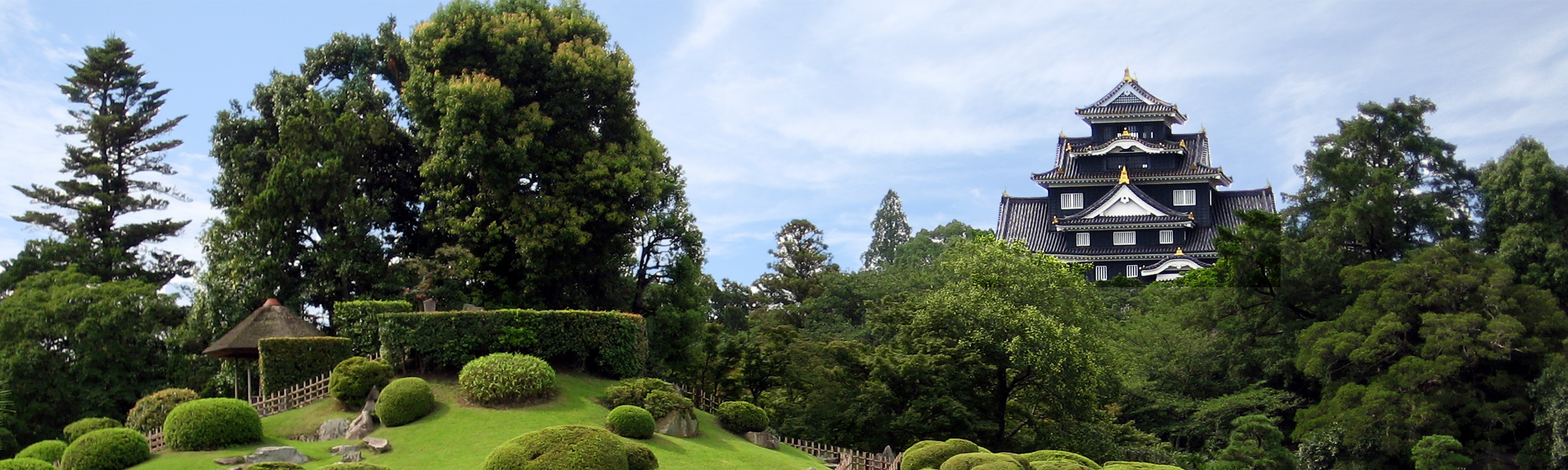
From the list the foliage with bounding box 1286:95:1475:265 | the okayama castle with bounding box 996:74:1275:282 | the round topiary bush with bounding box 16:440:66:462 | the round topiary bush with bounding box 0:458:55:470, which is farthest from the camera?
the okayama castle with bounding box 996:74:1275:282

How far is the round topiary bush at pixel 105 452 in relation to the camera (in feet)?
71.9

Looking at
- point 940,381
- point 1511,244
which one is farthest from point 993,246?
point 1511,244

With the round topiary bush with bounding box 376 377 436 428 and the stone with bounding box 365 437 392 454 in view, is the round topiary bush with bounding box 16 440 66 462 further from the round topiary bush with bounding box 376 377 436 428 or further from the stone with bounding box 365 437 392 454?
the round topiary bush with bounding box 376 377 436 428

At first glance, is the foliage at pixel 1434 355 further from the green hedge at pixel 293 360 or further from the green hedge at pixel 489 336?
the green hedge at pixel 293 360

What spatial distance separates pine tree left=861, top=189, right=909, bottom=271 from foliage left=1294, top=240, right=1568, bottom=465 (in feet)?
119

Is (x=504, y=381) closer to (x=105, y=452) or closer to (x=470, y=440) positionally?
(x=470, y=440)

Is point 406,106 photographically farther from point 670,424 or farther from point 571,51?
point 670,424

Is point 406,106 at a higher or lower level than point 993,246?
higher

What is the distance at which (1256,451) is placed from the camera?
32.9 m

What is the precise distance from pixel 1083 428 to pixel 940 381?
445 centimetres

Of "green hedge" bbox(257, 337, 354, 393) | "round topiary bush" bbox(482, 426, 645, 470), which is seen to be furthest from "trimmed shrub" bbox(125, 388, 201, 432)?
"round topiary bush" bbox(482, 426, 645, 470)

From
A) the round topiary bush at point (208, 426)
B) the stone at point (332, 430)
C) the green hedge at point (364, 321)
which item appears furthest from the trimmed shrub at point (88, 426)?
the green hedge at point (364, 321)

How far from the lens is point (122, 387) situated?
110 feet

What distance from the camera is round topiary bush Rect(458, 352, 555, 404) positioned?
26.4 meters
